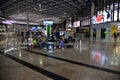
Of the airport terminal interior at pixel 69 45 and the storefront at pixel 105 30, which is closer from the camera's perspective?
the airport terminal interior at pixel 69 45

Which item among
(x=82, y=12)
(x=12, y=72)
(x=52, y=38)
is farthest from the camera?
(x=82, y=12)

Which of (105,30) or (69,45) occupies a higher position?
(105,30)

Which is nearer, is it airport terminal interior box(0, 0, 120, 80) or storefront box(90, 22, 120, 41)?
airport terminal interior box(0, 0, 120, 80)

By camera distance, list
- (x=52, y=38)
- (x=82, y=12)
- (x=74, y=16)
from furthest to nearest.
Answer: (x=74, y=16) < (x=82, y=12) < (x=52, y=38)

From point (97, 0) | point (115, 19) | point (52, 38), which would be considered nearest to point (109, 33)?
point (115, 19)

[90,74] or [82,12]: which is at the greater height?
[82,12]

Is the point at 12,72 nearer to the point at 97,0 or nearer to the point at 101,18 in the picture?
the point at 101,18

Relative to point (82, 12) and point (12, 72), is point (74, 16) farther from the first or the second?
point (12, 72)

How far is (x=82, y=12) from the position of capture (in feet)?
128

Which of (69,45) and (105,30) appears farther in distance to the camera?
(105,30)

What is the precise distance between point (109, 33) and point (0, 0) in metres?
20.3

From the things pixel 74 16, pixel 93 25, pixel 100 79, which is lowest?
pixel 100 79

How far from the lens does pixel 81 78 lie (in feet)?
15.1

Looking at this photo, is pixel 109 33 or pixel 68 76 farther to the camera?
pixel 109 33
